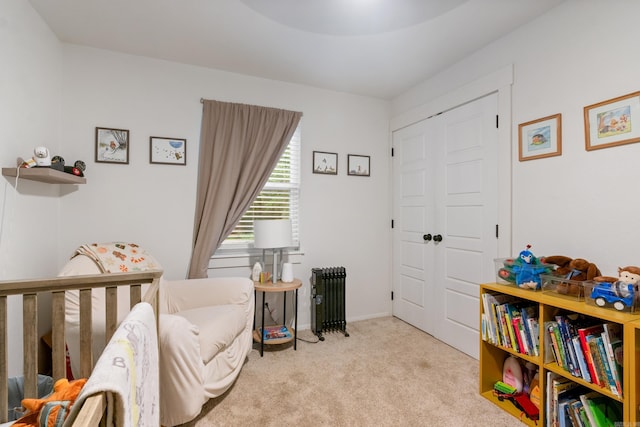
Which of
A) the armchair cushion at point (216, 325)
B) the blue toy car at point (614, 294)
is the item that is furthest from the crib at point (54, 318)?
the blue toy car at point (614, 294)

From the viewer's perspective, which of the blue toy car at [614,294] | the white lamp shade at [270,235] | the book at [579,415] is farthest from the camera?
the white lamp shade at [270,235]

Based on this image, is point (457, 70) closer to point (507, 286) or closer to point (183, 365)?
point (507, 286)

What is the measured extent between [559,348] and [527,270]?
0.43 meters

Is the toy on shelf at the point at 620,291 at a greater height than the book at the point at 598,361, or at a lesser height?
greater

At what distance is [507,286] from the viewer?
190 cm

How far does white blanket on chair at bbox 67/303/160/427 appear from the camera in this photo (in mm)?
576

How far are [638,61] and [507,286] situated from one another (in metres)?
1.38

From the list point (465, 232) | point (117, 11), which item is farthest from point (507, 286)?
point (117, 11)

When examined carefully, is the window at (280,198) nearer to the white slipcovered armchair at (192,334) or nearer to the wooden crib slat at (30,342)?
the white slipcovered armchair at (192,334)

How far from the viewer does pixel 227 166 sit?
2.80 meters

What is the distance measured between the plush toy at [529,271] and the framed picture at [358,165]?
188 cm

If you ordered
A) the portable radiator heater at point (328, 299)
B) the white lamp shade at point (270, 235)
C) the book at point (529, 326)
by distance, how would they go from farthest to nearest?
the portable radiator heater at point (328, 299) → the white lamp shade at point (270, 235) → the book at point (529, 326)

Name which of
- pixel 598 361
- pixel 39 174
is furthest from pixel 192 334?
pixel 598 361

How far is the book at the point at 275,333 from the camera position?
262cm
